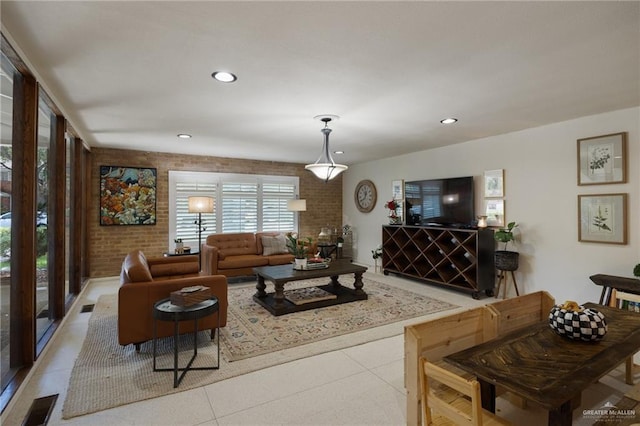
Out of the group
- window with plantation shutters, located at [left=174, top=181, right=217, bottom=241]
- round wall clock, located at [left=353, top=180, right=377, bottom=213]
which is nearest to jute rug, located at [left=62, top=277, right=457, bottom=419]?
window with plantation shutters, located at [left=174, top=181, right=217, bottom=241]

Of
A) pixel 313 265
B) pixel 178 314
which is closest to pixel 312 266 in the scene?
pixel 313 265

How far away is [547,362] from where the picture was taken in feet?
4.80

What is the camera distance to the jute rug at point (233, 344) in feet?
7.53

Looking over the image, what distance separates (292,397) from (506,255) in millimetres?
3534

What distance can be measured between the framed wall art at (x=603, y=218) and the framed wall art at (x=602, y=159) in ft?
0.64

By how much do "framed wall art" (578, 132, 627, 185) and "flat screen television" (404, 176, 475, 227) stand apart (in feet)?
4.69

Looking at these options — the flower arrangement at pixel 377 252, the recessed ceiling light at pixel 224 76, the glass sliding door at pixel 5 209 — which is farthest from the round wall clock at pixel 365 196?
the glass sliding door at pixel 5 209

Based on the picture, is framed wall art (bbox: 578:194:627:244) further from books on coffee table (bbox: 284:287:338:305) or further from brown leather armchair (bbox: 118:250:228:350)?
brown leather armchair (bbox: 118:250:228:350)

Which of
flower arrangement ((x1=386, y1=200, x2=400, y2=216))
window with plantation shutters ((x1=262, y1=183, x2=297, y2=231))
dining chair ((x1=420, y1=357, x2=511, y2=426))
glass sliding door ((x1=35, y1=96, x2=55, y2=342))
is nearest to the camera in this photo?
dining chair ((x1=420, y1=357, x2=511, y2=426))

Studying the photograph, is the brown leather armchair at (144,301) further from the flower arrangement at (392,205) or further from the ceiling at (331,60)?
the flower arrangement at (392,205)

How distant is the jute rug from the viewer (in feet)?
7.53

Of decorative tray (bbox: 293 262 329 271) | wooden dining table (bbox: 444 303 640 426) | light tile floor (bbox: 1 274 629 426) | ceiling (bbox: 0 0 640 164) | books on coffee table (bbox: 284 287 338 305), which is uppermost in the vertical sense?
ceiling (bbox: 0 0 640 164)

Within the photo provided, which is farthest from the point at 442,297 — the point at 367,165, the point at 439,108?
the point at 367,165

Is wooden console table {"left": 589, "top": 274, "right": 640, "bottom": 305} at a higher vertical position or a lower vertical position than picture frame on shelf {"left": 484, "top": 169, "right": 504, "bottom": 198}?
lower
